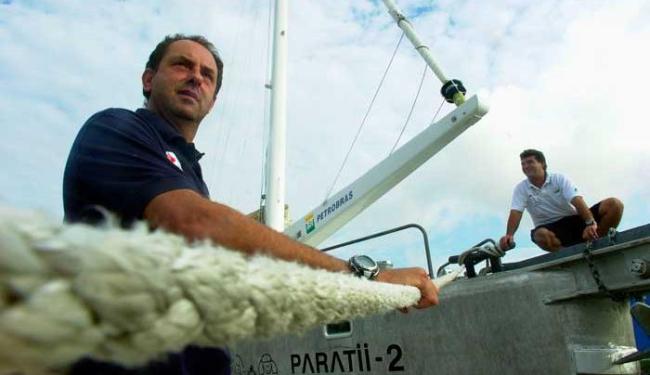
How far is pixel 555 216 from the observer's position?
5.33m

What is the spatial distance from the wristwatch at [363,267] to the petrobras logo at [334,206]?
5.47 meters

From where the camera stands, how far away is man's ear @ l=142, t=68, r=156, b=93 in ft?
7.88

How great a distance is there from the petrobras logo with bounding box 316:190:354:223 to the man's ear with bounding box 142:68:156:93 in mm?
5196

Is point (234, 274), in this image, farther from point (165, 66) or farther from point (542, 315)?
point (542, 315)

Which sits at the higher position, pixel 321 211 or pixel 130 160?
pixel 321 211

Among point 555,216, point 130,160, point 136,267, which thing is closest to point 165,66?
point 130,160

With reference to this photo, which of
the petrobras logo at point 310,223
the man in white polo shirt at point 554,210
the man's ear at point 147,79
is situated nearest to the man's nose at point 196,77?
the man's ear at point 147,79

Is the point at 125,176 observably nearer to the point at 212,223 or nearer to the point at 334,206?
the point at 212,223

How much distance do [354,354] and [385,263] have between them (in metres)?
0.82

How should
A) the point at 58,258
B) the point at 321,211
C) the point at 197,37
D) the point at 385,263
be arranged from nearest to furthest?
the point at 58,258 < the point at 197,37 < the point at 385,263 < the point at 321,211

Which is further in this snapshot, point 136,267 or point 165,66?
point 165,66

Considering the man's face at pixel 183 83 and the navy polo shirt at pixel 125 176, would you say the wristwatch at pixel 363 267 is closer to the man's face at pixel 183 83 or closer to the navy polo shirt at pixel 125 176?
the navy polo shirt at pixel 125 176

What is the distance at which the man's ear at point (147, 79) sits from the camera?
2.40 meters

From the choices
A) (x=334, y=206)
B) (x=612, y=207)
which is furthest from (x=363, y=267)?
(x=334, y=206)
